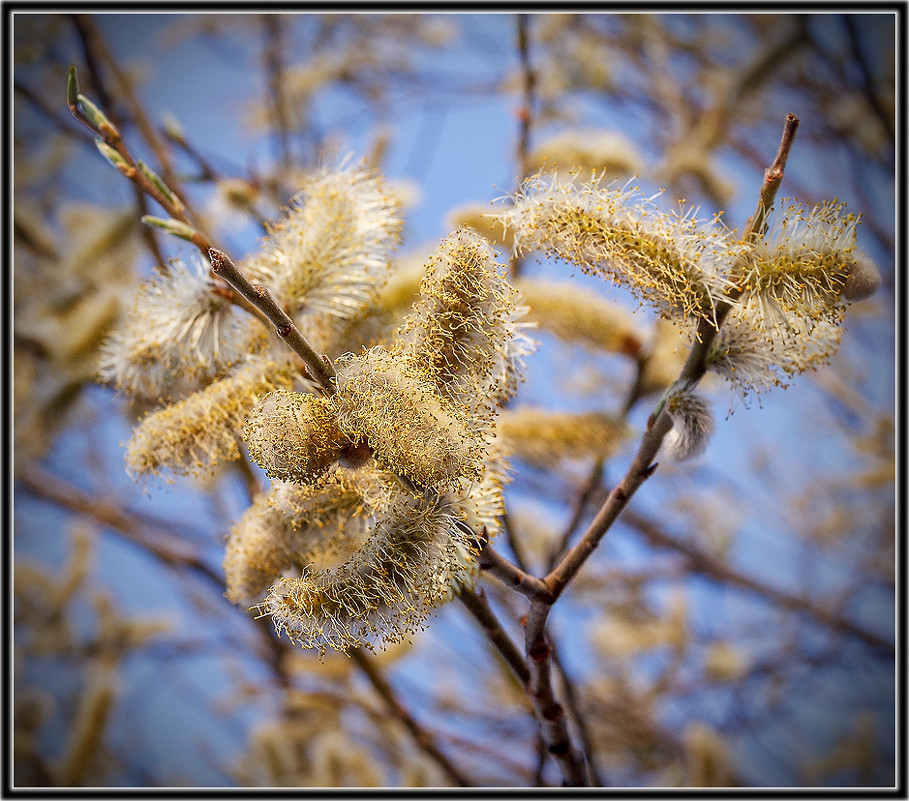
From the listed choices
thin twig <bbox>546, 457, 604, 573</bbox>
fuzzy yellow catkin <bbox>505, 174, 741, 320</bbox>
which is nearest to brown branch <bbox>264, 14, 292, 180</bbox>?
thin twig <bbox>546, 457, 604, 573</bbox>

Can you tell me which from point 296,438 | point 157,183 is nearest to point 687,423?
point 296,438

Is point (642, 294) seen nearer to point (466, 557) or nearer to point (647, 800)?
point (466, 557)

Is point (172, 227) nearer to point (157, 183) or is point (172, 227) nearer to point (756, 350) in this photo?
point (157, 183)

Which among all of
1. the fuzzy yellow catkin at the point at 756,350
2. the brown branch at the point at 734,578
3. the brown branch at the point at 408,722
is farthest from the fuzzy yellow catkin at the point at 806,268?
the brown branch at the point at 734,578

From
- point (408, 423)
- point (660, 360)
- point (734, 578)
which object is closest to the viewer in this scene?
point (408, 423)

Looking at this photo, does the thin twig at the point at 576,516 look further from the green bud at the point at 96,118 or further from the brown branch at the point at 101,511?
the brown branch at the point at 101,511

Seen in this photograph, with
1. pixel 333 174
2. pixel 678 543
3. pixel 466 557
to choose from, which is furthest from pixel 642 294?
pixel 678 543

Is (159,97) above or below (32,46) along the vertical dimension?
above
